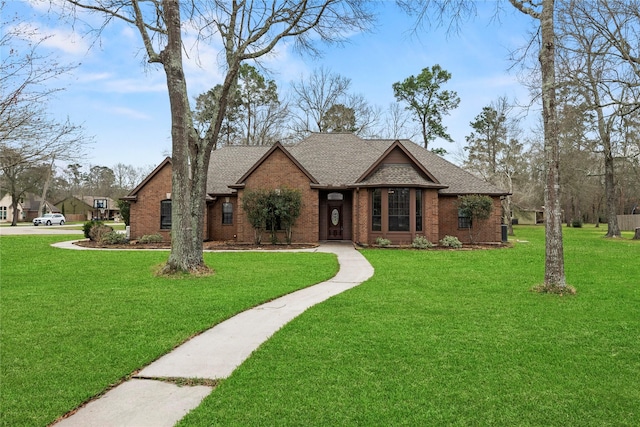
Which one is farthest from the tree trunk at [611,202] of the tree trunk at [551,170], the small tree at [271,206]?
the tree trunk at [551,170]

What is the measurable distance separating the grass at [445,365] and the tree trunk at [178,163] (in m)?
5.13

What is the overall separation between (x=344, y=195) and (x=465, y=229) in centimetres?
715

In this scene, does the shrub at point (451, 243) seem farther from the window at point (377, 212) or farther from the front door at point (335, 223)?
the front door at point (335, 223)

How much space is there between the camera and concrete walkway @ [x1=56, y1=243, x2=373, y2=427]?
328 cm

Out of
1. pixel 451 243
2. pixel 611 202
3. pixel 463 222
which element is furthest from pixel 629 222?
pixel 451 243

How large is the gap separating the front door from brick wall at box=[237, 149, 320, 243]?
Answer: 2087 millimetres

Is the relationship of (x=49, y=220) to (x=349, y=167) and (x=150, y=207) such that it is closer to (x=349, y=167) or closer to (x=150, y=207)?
(x=150, y=207)

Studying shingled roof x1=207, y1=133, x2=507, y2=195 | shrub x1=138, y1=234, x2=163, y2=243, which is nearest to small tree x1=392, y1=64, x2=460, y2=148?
shingled roof x1=207, y1=133, x2=507, y2=195

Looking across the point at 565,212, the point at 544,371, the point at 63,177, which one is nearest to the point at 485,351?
the point at 544,371

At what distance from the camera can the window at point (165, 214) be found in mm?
21969

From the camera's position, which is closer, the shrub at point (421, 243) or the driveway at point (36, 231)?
the shrub at point (421, 243)

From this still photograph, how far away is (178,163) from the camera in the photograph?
10867mm

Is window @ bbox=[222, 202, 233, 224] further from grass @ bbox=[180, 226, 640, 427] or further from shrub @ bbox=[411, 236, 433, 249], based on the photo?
grass @ bbox=[180, 226, 640, 427]

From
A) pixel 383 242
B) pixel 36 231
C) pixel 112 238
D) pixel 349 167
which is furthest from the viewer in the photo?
pixel 36 231
